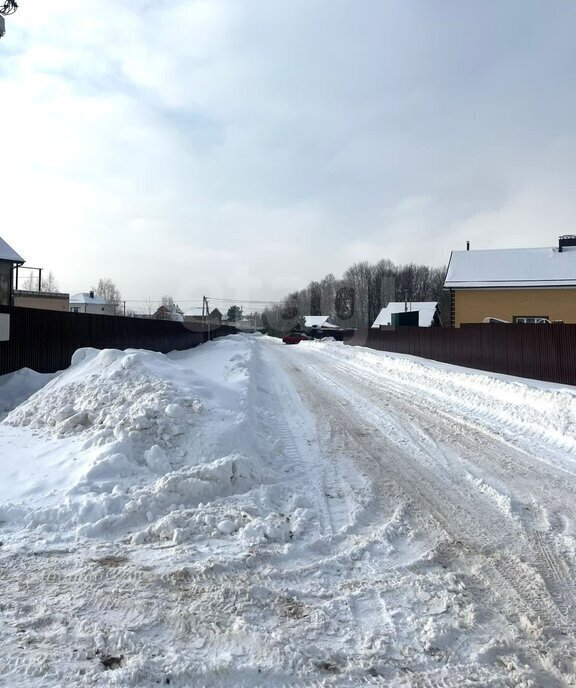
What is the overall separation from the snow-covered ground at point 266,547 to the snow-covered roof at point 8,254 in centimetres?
1995

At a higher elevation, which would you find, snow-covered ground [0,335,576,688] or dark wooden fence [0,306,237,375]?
dark wooden fence [0,306,237,375]

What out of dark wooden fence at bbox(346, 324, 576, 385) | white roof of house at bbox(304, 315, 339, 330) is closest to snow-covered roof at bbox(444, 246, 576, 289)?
dark wooden fence at bbox(346, 324, 576, 385)

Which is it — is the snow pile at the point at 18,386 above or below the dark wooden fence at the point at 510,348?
below

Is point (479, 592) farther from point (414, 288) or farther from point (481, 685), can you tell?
point (414, 288)

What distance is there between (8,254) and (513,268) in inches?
1141

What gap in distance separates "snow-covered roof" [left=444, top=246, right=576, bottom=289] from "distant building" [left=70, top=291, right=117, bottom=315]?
43.6 metres

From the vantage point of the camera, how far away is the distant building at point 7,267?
25.0 metres

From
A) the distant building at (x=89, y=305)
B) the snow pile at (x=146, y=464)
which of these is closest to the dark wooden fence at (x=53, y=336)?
the snow pile at (x=146, y=464)

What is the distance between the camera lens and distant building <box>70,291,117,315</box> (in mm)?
58844

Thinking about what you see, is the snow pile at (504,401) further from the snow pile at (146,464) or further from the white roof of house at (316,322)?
the white roof of house at (316,322)

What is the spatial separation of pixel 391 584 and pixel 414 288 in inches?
3932

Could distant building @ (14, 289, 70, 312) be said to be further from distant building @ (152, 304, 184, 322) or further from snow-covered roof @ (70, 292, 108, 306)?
distant building @ (152, 304, 184, 322)

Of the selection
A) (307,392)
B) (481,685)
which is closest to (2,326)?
(307,392)

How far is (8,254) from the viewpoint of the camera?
2511cm
